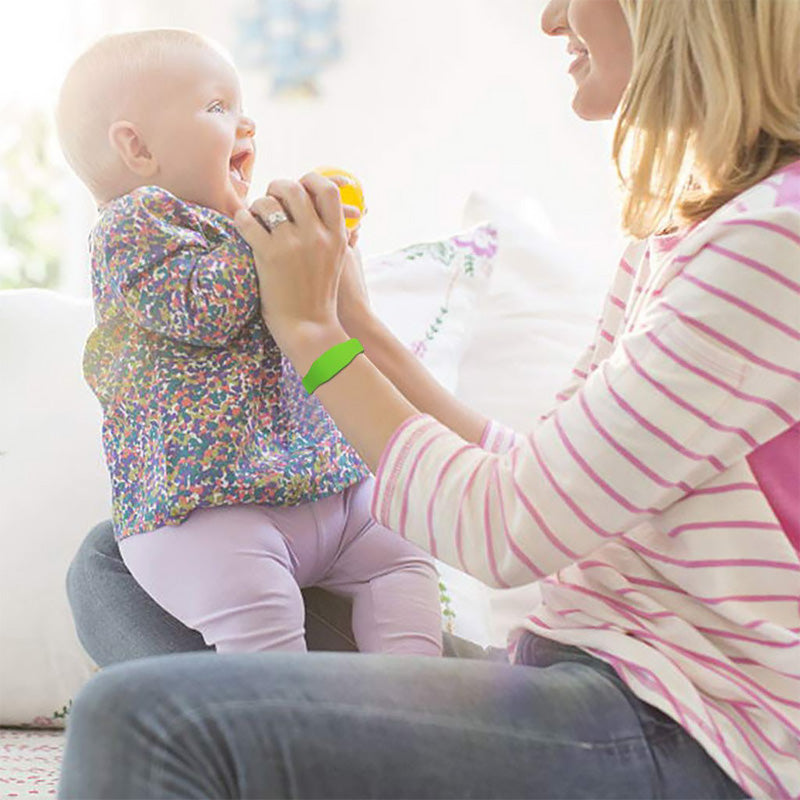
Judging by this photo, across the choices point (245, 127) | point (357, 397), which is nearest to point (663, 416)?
point (357, 397)

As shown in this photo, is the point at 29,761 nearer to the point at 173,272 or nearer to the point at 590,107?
the point at 173,272

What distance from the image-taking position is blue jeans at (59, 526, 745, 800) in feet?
2.84

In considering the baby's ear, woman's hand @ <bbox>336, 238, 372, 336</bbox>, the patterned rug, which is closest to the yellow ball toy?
woman's hand @ <bbox>336, 238, 372, 336</bbox>

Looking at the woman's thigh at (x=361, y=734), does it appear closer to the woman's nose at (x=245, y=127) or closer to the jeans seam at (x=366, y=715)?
the jeans seam at (x=366, y=715)

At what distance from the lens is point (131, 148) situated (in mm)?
1268

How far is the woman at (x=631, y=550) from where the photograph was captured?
2.91 feet

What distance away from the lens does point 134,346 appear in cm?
123

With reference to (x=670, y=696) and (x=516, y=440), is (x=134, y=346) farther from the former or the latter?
(x=670, y=696)

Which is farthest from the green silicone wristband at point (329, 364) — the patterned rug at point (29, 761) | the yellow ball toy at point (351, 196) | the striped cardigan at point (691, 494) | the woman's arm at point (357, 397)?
the patterned rug at point (29, 761)

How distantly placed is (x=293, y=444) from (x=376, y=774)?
16.6 inches

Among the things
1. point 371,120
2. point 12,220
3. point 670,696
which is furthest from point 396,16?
point 670,696

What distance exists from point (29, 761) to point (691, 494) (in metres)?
0.82

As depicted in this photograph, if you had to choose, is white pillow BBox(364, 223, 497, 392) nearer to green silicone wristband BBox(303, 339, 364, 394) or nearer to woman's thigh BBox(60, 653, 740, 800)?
green silicone wristband BBox(303, 339, 364, 394)

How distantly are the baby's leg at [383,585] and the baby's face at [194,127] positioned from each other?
33cm
